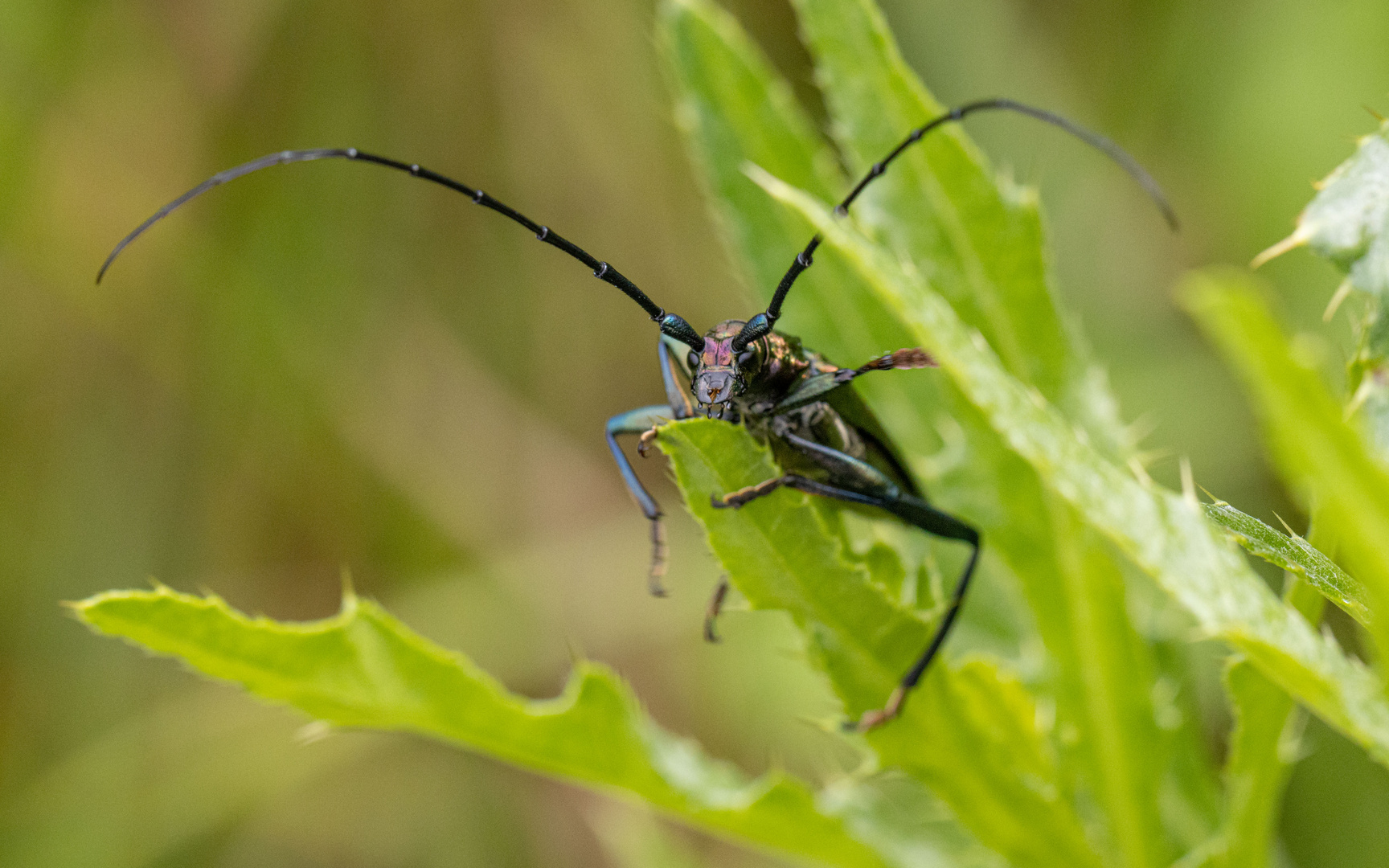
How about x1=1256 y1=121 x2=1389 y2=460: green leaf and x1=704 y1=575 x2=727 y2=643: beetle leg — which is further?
x1=704 y1=575 x2=727 y2=643: beetle leg

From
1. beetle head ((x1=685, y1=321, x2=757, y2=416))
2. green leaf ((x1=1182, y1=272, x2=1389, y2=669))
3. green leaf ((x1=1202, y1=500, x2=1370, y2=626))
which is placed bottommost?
green leaf ((x1=1202, y1=500, x2=1370, y2=626))

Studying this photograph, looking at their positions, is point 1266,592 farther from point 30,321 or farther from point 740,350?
point 30,321

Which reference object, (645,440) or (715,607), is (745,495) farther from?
(715,607)

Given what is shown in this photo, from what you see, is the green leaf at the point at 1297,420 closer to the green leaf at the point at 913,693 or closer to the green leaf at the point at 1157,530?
the green leaf at the point at 1157,530

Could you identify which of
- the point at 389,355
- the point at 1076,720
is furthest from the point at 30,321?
the point at 1076,720

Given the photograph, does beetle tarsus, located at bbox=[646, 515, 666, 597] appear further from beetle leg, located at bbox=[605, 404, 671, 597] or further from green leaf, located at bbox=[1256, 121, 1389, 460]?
green leaf, located at bbox=[1256, 121, 1389, 460]

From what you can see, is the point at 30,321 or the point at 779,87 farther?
the point at 30,321

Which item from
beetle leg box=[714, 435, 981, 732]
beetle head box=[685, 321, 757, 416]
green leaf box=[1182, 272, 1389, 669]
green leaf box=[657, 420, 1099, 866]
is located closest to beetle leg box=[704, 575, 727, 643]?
beetle leg box=[714, 435, 981, 732]
